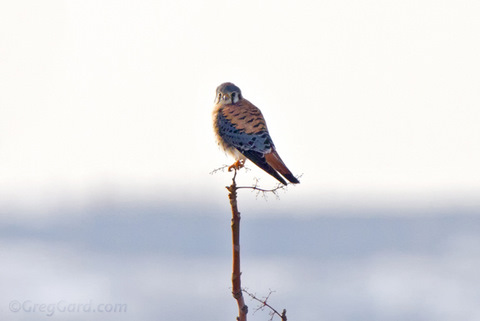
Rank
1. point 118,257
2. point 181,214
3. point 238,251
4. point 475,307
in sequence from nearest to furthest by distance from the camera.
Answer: point 238,251 → point 475,307 → point 118,257 → point 181,214

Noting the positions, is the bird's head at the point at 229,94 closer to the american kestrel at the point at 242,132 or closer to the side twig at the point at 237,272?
the american kestrel at the point at 242,132

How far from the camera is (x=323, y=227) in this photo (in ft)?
500

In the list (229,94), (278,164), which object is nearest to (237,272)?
(278,164)

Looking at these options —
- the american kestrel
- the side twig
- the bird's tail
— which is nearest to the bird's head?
the american kestrel

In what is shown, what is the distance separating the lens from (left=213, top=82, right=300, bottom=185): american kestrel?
12484 mm

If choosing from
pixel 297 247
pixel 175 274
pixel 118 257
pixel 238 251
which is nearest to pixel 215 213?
pixel 297 247

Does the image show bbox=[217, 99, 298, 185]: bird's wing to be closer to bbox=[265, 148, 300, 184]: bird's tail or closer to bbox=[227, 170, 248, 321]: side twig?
bbox=[265, 148, 300, 184]: bird's tail

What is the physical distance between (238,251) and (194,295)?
241 ft

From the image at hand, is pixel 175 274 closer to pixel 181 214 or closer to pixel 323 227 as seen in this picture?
pixel 323 227

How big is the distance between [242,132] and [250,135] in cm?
15

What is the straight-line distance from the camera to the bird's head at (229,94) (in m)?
13.8

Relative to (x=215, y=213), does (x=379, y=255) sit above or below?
below

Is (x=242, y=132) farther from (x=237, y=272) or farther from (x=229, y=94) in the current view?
(x=237, y=272)

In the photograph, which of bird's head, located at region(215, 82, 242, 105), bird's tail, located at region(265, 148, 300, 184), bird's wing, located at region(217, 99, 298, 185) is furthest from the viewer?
bird's head, located at region(215, 82, 242, 105)
